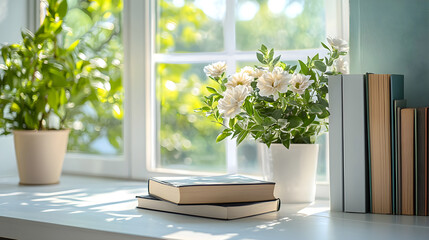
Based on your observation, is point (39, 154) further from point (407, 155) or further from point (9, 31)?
point (407, 155)

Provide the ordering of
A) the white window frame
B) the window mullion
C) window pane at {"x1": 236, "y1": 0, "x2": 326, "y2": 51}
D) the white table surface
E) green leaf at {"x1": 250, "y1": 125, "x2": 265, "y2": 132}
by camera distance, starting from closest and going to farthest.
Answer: the white table surface → green leaf at {"x1": 250, "y1": 125, "x2": 265, "y2": 132} → window pane at {"x1": 236, "y1": 0, "x2": 326, "y2": 51} → the window mullion → the white window frame

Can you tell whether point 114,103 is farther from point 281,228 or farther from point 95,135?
point 281,228

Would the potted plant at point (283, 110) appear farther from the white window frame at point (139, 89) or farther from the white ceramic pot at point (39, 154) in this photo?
the white ceramic pot at point (39, 154)

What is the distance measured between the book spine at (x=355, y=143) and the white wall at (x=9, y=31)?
1.29 metres

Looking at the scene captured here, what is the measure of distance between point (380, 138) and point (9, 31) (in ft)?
4.59

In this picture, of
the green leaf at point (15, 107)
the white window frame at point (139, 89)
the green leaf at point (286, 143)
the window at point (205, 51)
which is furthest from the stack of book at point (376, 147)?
the green leaf at point (15, 107)

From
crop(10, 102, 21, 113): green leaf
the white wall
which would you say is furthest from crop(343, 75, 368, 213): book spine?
the white wall

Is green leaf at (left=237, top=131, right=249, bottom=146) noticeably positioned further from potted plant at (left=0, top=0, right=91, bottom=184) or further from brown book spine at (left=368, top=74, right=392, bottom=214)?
potted plant at (left=0, top=0, right=91, bottom=184)

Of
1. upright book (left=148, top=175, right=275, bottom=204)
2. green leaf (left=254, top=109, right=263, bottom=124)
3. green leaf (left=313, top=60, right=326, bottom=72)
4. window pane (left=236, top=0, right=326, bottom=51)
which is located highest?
window pane (left=236, top=0, right=326, bottom=51)

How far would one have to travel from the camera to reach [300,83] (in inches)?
51.6

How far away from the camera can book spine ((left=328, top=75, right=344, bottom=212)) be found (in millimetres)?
1305

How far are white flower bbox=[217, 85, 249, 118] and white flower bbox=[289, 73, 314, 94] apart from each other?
107 millimetres

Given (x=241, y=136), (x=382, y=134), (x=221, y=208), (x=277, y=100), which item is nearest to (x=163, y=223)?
(x=221, y=208)

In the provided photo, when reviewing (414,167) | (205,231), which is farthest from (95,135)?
(414,167)
